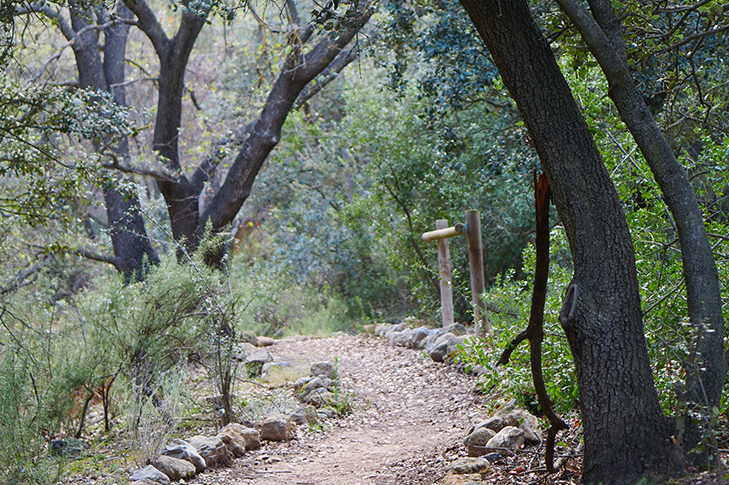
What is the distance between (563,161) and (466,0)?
87 centimetres

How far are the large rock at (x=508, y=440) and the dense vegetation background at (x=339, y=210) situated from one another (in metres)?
0.30

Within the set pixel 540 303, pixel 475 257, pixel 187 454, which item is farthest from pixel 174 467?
pixel 475 257

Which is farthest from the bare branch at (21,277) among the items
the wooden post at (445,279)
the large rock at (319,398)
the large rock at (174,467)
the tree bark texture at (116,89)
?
the wooden post at (445,279)

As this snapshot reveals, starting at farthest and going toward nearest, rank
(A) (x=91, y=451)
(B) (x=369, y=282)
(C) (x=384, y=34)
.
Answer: (B) (x=369, y=282)
(C) (x=384, y=34)
(A) (x=91, y=451)

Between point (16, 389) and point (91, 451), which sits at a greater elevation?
point (16, 389)

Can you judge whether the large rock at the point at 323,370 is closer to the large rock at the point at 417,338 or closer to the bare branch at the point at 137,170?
the large rock at the point at 417,338

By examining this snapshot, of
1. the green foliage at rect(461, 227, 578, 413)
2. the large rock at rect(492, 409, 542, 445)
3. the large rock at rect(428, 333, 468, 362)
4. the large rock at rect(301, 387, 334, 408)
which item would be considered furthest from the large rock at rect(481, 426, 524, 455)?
the large rock at rect(428, 333, 468, 362)

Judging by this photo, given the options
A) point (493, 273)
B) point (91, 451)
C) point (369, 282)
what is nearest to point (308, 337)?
point (369, 282)

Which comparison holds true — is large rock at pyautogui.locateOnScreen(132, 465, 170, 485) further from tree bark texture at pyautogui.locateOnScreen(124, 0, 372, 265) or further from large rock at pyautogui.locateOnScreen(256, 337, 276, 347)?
large rock at pyautogui.locateOnScreen(256, 337, 276, 347)

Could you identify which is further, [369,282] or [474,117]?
[369,282]

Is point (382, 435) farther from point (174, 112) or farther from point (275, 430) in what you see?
point (174, 112)

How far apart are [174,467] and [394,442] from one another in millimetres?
1803

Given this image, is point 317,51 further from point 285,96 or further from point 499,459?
point 499,459

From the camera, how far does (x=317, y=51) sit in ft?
27.5
